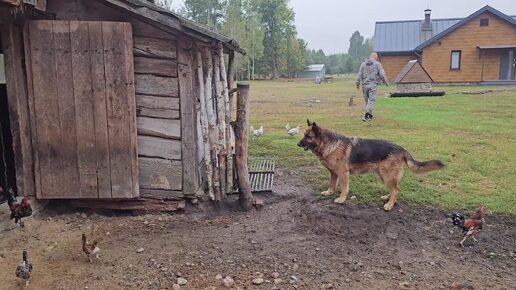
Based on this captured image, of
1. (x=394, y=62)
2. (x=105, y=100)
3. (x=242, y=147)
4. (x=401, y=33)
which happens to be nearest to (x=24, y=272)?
(x=105, y=100)

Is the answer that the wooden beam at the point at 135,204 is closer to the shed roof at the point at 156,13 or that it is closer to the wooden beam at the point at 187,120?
the wooden beam at the point at 187,120

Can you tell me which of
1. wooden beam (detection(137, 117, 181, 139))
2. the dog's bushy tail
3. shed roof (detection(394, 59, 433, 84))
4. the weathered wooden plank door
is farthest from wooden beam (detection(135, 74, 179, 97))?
shed roof (detection(394, 59, 433, 84))

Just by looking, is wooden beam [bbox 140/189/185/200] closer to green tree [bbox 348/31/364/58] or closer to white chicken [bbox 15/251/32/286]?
white chicken [bbox 15/251/32/286]

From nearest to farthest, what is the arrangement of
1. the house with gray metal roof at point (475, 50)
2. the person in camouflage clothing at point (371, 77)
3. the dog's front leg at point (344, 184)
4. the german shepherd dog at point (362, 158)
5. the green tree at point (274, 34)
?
the german shepherd dog at point (362, 158) → the dog's front leg at point (344, 184) → the person in camouflage clothing at point (371, 77) → the house with gray metal roof at point (475, 50) → the green tree at point (274, 34)

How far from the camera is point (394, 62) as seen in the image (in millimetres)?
35906

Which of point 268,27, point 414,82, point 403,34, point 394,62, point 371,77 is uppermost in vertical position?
point 268,27

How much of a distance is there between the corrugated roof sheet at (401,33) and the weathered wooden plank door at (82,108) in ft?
110

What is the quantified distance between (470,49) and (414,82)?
1256 cm

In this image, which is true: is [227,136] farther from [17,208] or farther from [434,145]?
[434,145]

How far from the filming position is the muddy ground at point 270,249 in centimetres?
405

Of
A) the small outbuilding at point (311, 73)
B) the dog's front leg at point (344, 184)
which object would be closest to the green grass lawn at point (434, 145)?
the dog's front leg at point (344, 184)

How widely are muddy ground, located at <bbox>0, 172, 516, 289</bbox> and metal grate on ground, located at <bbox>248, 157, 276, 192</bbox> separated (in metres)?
0.65

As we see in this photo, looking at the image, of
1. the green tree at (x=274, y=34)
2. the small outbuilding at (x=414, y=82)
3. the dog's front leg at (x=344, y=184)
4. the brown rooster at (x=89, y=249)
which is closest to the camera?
the brown rooster at (x=89, y=249)

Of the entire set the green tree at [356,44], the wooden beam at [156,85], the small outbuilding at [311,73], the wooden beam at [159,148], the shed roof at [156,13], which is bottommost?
the wooden beam at [159,148]
